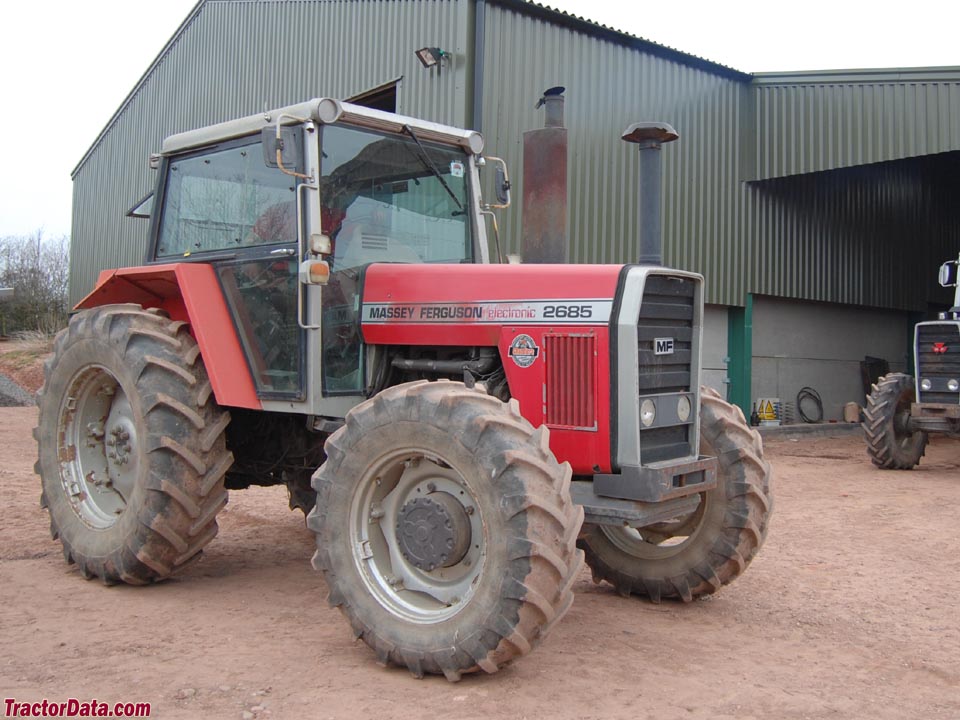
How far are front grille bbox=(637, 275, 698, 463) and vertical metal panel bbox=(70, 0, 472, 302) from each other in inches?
302

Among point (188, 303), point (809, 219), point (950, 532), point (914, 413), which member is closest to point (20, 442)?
point (188, 303)

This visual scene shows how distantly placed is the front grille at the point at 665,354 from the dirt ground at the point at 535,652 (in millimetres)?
947

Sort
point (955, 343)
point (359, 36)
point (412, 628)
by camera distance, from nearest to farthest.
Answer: point (412, 628) → point (955, 343) → point (359, 36)

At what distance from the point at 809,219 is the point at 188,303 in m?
14.5

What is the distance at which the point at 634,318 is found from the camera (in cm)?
421

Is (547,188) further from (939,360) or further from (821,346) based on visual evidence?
(821,346)

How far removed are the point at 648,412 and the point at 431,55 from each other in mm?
8699

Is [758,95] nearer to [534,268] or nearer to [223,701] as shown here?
[534,268]

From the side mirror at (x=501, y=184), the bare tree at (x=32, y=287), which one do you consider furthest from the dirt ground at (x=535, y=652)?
the bare tree at (x=32, y=287)

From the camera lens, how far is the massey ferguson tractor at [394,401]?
3.88 m

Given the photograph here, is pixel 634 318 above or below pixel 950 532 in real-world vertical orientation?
above

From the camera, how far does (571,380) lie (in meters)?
4.33

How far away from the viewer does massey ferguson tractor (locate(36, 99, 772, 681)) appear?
3.88 m

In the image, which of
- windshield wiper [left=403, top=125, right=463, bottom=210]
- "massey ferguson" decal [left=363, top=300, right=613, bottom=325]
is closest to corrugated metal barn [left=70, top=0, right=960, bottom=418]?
windshield wiper [left=403, top=125, right=463, bottom=210]
